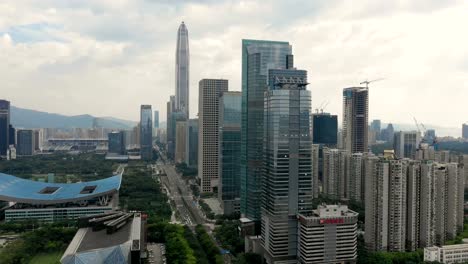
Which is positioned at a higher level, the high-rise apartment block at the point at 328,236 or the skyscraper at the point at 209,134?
the skyscraper at the point at 209,134

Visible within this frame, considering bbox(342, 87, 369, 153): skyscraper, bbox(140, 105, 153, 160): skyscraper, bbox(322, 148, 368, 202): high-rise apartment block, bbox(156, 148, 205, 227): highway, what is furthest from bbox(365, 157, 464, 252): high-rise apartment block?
bbox(140, 105, 153, 160): skyscraper

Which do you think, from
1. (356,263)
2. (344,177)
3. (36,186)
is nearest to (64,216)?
(36,186)

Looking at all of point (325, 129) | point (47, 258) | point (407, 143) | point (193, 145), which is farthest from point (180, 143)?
point (47, 258)

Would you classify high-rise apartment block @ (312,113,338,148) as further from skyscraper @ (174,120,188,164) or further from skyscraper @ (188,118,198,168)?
skyscraper @ (174,120,188,164)

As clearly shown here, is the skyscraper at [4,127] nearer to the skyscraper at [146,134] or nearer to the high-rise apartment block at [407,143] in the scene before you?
the skyscraper at [146,134]

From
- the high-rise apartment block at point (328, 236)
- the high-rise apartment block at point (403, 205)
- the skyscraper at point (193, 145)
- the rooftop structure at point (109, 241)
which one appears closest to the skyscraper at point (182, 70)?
the skyscraper at point (193, 145)

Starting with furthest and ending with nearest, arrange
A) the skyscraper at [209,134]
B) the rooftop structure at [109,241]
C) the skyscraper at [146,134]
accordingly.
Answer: the skyscraper at [146,134]
the skyscraper at [209,134]
the rooftop structure at [109,241]

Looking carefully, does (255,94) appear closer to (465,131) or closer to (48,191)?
(48,191)
